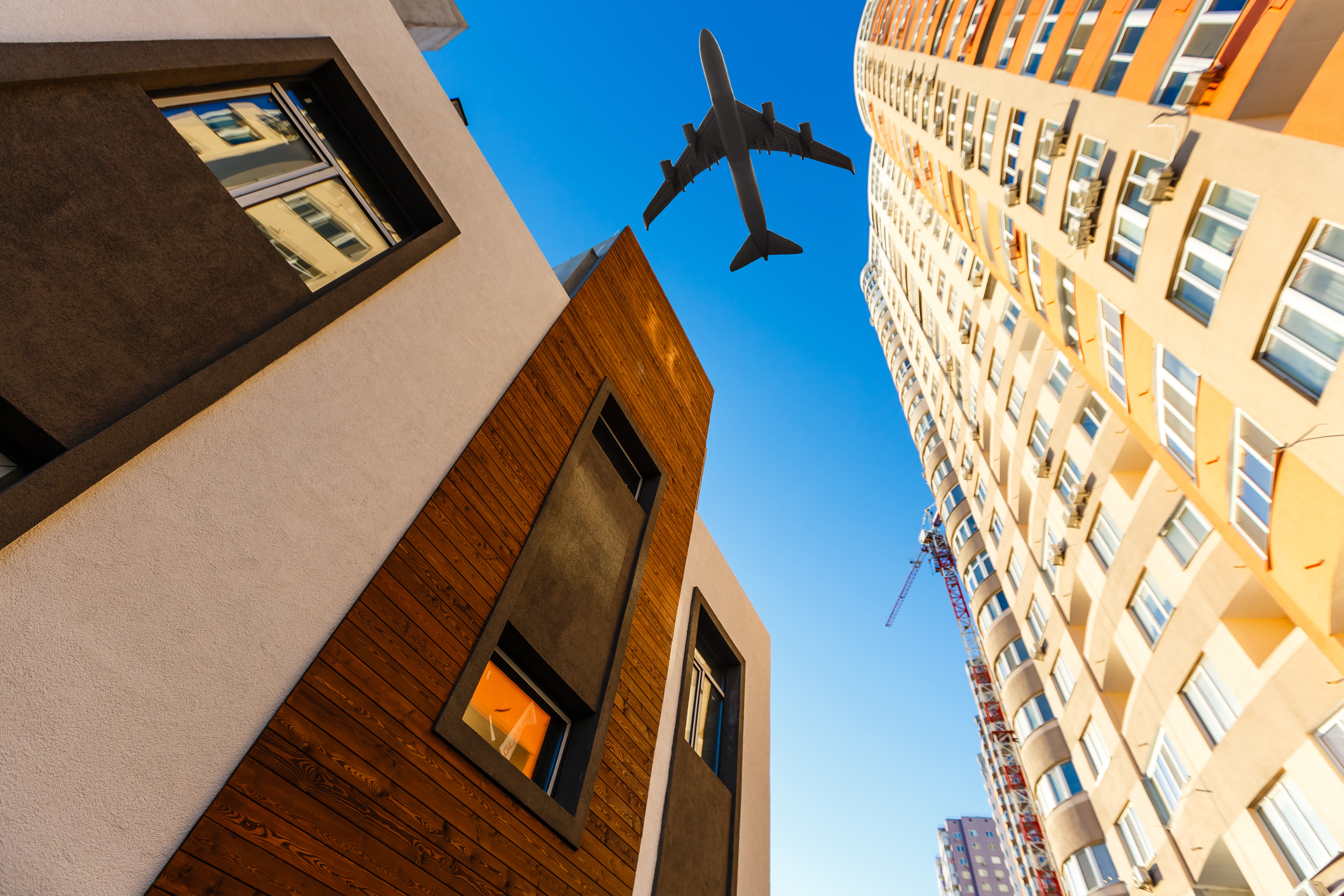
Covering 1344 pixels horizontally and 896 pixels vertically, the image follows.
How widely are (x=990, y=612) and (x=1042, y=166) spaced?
813 inches

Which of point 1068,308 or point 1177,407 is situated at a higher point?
point 1068,308

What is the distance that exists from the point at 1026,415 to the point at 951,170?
11.5 meters

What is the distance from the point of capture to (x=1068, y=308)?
56.6 feet

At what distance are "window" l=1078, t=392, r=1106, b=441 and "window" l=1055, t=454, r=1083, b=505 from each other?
1.10 metres

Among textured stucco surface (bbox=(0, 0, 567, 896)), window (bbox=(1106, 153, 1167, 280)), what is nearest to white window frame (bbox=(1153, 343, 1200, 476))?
window (bbox=(1106, 153, 1167, 280))

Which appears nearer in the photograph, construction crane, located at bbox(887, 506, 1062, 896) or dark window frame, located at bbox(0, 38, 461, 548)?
dark window frame, located at bbox(0, 38, 461, 548)

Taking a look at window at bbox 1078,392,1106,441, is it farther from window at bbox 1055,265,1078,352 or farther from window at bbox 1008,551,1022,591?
window at bbox 1008,551,1022,591

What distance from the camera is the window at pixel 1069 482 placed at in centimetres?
1798

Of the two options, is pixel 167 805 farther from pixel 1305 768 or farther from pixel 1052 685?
pixel 1052 685

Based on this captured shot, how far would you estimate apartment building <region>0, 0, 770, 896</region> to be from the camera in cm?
347

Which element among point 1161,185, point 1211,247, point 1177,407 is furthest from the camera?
point 1177,407

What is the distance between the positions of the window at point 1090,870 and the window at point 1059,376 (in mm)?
14850

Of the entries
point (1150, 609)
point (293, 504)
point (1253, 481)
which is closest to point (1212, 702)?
point (1150, 609)

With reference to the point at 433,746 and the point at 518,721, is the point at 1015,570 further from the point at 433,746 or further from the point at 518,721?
the point at 433,746
